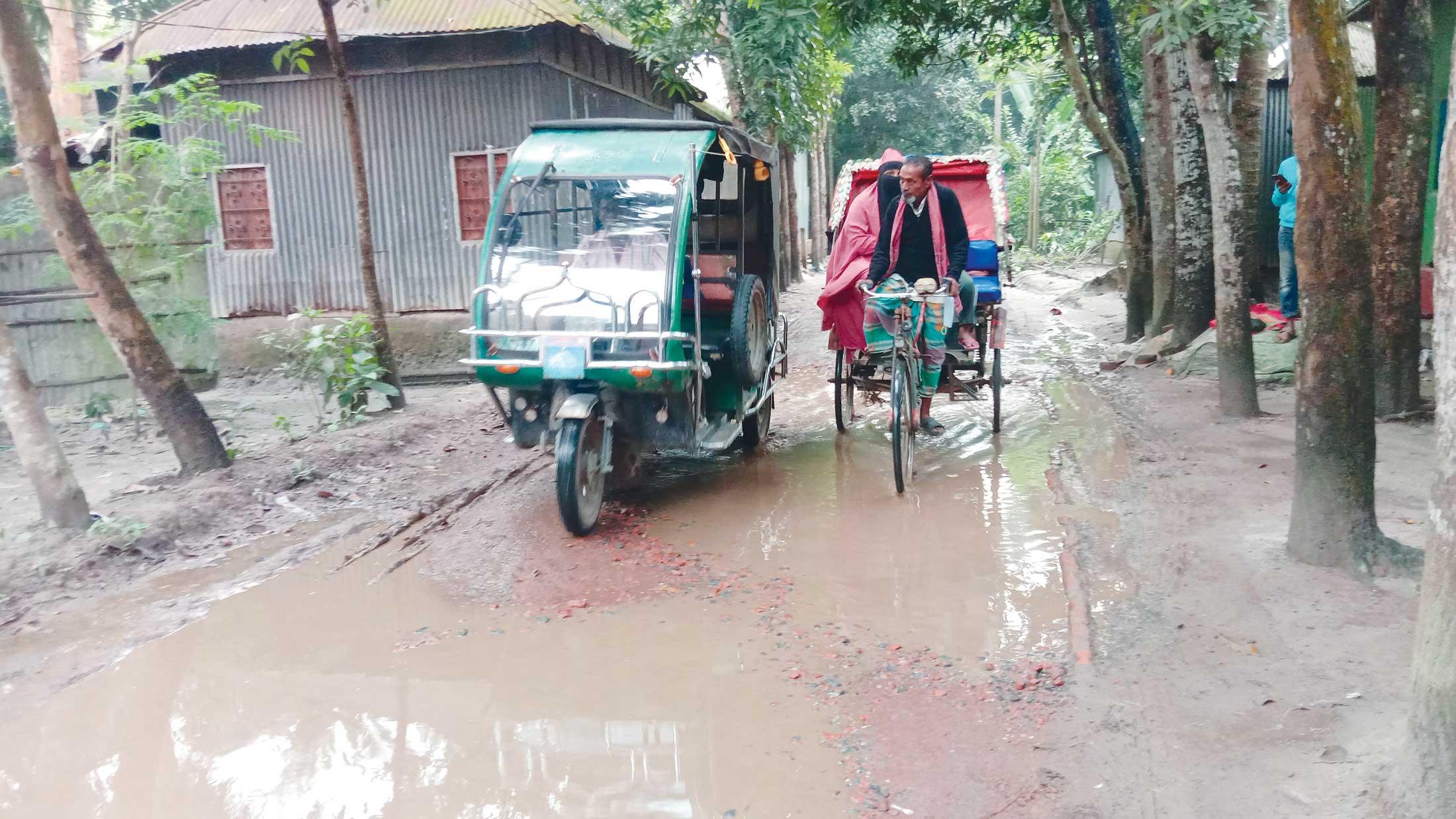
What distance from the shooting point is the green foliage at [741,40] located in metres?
15.5

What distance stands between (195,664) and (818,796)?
3171mm

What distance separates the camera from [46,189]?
7.41m

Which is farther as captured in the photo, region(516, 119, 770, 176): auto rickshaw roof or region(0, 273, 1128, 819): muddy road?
region(516, 119, 770, 176): auto rickshaw roof

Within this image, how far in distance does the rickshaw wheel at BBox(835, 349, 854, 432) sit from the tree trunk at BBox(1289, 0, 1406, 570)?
13.3ft

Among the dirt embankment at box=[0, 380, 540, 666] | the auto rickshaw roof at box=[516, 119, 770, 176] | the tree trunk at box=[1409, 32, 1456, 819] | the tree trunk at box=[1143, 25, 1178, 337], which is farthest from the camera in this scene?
the tree trunk at box=[1143, 25, 1178, 337]

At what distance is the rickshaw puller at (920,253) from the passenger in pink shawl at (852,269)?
347 millimetres

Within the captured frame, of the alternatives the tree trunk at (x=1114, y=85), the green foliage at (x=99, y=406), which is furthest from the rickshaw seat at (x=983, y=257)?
the green foliage at (x=99, y=406)

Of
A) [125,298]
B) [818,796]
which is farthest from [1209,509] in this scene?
[125,298]

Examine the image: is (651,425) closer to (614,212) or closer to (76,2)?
(614,212)

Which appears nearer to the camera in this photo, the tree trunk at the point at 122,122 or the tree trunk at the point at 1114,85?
the tree trunk at the point at 122,122

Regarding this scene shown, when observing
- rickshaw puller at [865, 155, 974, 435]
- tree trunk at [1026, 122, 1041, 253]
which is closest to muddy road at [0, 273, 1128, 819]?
rickshaw puller at [865, 155, 974, 435]

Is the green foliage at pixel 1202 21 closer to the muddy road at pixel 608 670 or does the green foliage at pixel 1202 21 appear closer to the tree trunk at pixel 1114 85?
the muddy road at pixel 608 670

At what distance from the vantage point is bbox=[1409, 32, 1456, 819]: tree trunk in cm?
303

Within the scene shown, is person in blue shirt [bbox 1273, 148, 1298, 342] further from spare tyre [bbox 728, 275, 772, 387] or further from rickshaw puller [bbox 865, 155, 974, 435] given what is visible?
spare tyre [bbox 728, 275, 772, 387]
